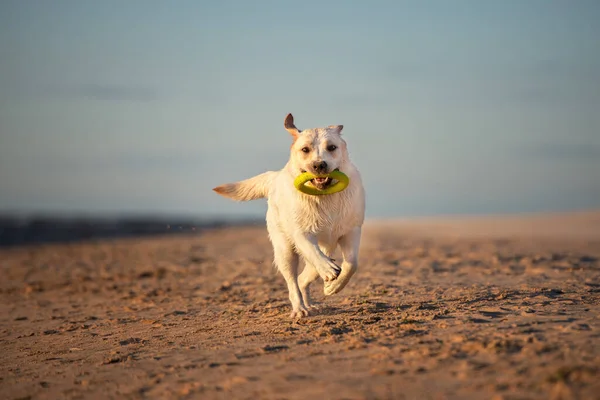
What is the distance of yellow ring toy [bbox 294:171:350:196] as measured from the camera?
24.5ft

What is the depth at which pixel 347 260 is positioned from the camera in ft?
25.3

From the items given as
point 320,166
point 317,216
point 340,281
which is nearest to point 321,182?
point 320,166

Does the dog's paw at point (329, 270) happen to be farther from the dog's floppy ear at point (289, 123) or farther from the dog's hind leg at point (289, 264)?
the dog's floppy ear at point (289, 123)

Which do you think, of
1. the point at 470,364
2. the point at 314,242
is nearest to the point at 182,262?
the point at 314,242

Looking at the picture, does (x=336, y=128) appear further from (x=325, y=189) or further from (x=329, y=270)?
(x=329, y=270)

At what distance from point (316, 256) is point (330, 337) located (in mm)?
1153

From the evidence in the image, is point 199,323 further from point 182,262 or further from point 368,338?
point 182,262

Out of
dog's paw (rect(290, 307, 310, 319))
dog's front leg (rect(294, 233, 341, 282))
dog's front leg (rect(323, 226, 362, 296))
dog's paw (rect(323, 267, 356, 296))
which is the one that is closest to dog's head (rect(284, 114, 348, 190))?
dog's front leg (rect(294, 233, 341, 282))

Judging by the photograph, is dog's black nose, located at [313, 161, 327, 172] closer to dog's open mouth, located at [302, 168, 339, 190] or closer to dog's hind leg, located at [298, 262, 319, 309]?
dog's open mouth, located at [302, 168, 339, 190]

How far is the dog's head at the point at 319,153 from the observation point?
24.1 ft

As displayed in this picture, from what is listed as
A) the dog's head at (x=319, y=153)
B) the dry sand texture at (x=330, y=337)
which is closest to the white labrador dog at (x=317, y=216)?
the dog's head at (x=319, y=153)

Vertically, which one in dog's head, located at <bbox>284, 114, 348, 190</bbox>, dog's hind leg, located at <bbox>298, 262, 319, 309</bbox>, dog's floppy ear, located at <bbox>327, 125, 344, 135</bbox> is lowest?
dog's hind leg, located at <bbox>298, 262, 319, 309</bbox>

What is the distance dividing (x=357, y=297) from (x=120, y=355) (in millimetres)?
3624

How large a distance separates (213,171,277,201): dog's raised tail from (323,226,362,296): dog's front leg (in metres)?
1.49
